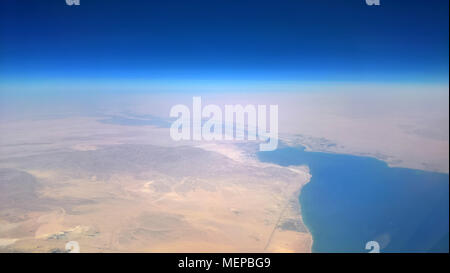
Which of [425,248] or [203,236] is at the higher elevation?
[425,248]

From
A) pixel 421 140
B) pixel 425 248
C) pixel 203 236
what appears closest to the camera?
pixel 425 248

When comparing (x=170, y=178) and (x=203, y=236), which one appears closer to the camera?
(x=203, y=236)

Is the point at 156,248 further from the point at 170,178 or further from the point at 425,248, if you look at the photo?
the point at 170,178

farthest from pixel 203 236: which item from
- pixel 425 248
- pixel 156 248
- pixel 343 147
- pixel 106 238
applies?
pixel 343 147
